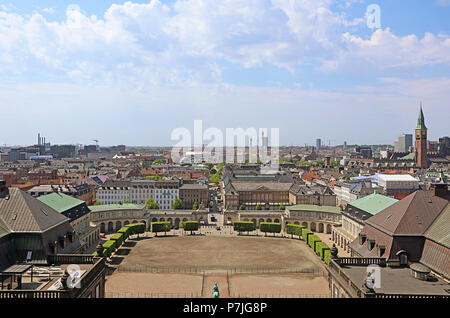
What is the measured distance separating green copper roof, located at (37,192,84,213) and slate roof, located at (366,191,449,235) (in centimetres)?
6169

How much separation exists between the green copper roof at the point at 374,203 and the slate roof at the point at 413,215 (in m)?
32.1

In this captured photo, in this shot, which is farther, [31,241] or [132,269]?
[132,269]

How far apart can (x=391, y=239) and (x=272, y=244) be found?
5174 centimetres

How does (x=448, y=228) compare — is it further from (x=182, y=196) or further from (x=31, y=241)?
(x=182, y=196)

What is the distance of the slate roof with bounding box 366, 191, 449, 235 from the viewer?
146ft

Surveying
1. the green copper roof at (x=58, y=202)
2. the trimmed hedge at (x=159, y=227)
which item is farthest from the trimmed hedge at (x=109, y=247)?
the trimmed hedge at (x=159, y=227)

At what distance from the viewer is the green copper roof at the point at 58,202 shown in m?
80.1

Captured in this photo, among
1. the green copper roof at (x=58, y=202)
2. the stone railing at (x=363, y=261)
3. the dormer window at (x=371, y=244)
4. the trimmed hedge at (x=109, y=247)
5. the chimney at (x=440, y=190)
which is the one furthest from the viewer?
the green copper roof at (x=58, y=202)

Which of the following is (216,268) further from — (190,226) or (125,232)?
(190,226)

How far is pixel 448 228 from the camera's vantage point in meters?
40.8

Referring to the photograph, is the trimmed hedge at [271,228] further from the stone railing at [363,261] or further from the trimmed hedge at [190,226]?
the stone railing at [363,261]

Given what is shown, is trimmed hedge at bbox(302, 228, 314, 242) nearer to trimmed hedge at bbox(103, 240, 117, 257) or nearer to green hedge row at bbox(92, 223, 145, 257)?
green hedge row at bbox(92, 223, 145, 257)

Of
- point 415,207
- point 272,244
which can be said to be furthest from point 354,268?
point 272,244

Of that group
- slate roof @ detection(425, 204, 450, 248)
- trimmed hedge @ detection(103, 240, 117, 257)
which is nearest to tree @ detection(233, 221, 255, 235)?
trimmed hedge @ detection(103, 240, 117, 257)
